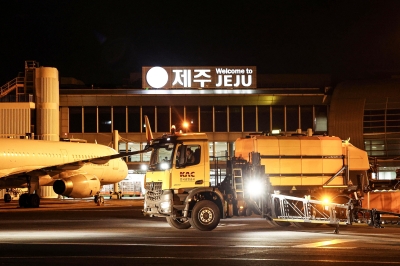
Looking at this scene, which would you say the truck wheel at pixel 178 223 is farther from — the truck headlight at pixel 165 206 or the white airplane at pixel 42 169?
the white airplane at pixel 42 169

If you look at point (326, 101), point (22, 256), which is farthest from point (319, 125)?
point (22, 256)

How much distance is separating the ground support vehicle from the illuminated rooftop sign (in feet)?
133

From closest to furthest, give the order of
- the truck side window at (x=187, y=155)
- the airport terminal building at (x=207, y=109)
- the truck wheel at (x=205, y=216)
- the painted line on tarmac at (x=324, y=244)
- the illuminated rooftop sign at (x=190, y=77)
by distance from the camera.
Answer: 1. the painted line on tarmac at (x=324, y=244)
2. the truck wheel at (x=205, y=216)
3. the truck side window at (x=187, y=155)
4. the airport terminal building at (x=207, y=109)
5. the illuminated rooftop sign at (x=190, y=77)

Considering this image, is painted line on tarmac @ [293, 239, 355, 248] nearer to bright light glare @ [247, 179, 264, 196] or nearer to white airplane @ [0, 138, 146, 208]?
bright light glare @ [247, 179, 264, 196]

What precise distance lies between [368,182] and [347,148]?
1769 millimetres

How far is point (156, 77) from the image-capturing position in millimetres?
67125

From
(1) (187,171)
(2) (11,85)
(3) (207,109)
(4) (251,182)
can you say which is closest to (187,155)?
(1) (187,171)

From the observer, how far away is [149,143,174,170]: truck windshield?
2425 centimetres

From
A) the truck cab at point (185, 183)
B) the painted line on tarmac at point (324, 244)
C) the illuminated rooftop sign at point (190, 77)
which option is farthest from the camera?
the illuminated rooftop sign at point (190, 77)

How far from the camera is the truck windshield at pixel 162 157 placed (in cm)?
2425

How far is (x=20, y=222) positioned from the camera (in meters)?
29.3

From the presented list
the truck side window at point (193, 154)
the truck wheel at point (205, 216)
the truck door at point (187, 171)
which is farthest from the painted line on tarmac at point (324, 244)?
the truck side window at point (193, 154)

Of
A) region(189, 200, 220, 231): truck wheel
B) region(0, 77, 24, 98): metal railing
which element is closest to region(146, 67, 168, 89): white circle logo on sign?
region(0, 77, 24, 98): metal railing

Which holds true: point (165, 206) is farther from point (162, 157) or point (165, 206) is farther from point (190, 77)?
point (190, 77)
